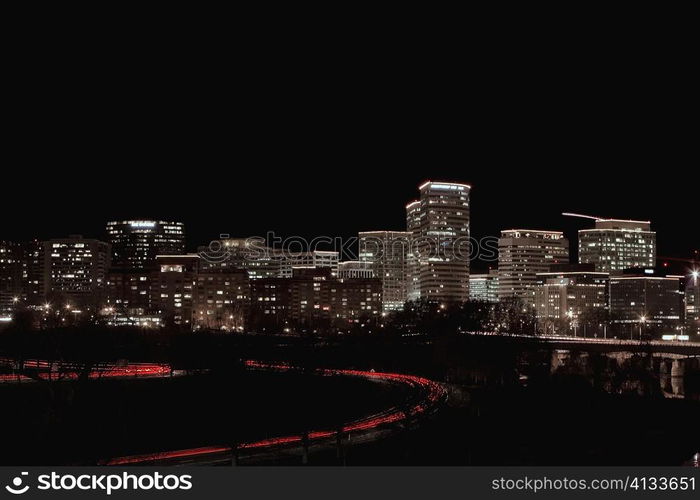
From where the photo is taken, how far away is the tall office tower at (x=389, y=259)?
140500 millimetres

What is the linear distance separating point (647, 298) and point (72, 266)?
95.6m

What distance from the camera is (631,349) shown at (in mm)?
53062

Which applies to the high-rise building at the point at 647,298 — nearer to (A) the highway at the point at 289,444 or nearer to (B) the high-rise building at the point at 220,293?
(B) the high-rise building at the point at 220,293

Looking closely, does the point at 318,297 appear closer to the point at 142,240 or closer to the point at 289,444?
the point at 142,240

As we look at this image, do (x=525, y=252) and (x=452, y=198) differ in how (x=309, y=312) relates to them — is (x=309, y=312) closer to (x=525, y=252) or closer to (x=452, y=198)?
(x=452, y=198)

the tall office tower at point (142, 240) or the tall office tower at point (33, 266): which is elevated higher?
the tall office tower at point (142, 240)

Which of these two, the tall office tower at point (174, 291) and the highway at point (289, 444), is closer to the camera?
the highway at point (289, 444)

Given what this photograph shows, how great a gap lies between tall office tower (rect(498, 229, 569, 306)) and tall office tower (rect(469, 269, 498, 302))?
8.29ft

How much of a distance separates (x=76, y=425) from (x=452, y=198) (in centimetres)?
10879

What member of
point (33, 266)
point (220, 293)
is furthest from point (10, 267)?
point (220, 293)

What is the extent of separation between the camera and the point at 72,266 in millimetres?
138000

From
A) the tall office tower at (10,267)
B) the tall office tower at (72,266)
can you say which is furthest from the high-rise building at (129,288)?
the tall office tower at (10,267)

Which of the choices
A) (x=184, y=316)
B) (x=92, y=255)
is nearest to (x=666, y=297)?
(x=184, y=316)

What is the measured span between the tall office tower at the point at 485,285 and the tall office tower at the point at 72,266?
69.7m
